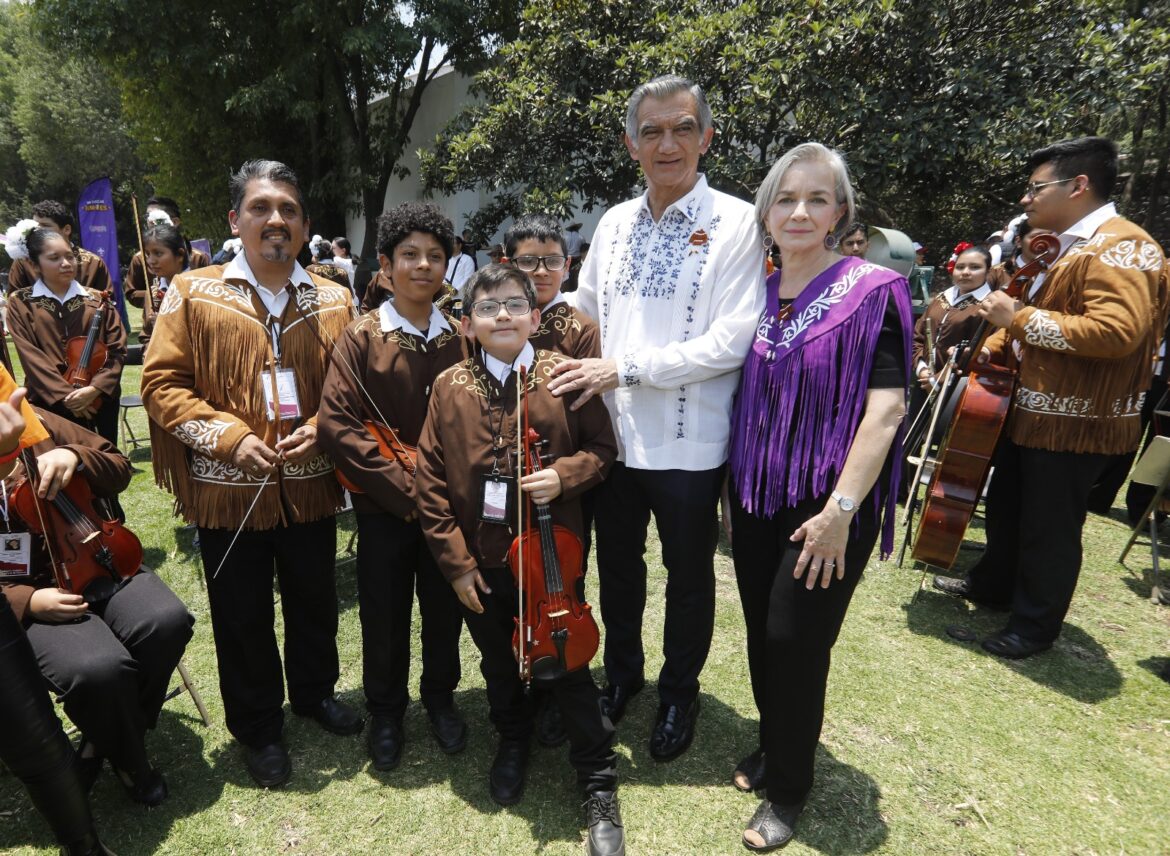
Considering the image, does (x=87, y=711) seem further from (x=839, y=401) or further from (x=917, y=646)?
(x=917, y=646)

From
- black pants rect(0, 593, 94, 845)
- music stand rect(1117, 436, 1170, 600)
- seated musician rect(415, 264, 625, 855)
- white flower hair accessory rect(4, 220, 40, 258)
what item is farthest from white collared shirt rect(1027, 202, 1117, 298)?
white flower hair accessory rect(4, 220, 40, 258)

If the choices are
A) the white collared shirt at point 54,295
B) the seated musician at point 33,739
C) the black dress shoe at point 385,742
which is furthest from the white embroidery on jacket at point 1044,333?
the white collared shirt at point 54,295

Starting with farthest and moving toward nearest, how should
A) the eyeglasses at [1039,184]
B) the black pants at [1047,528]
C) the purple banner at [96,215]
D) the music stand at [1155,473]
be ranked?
the purple banner at [96,215]
the music stand at [1155,473]
the black pants at [1047,528]
the eyeglasses at [1039,184]

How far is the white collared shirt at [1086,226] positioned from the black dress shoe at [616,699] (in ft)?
8.86

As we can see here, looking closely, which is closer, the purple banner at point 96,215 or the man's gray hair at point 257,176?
the man's gray hair at point 257,176

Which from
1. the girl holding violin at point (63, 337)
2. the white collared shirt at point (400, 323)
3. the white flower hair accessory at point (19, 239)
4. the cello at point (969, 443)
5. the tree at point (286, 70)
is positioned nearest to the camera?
the white collared shirt at point (400, 323)

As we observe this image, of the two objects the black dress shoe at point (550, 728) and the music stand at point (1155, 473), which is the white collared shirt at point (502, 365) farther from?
the music stand at point (1155, 473)

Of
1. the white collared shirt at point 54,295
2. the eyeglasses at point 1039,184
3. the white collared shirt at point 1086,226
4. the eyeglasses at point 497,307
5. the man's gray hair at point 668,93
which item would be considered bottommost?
the white collared shirt at point 54,295

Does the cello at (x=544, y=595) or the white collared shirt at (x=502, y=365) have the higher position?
the white collared shirt at (x=502, y=365)

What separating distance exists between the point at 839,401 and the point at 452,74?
1520cm

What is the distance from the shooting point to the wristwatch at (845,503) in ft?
6.55

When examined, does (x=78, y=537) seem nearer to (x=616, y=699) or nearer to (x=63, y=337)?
(x=616, y=699)

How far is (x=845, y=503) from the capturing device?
6.57 ft

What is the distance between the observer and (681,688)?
272cm
